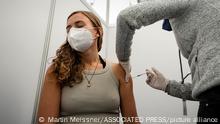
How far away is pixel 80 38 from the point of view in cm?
107

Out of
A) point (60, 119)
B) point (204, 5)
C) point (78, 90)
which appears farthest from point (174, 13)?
point (60, 119)

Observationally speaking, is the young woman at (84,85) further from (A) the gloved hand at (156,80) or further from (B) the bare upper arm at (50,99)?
(A) the gloved hand at (156,80)

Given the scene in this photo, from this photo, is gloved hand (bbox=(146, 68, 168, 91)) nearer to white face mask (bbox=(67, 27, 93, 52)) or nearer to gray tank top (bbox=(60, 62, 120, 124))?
gray tank top (bbox=(60, 62, 120, 124))

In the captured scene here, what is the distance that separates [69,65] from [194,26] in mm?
673

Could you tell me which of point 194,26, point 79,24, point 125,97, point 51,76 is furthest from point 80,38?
A: point 194,26

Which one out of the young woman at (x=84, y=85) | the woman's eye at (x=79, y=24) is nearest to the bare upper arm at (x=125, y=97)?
the young woman at (x=84, y=85)

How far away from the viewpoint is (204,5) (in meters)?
0.59

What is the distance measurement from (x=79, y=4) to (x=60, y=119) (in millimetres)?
939

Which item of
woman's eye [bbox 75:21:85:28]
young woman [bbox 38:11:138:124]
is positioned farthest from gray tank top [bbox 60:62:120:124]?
woman's eye [bbox 75:21:85:28]

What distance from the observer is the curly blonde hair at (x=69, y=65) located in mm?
1010

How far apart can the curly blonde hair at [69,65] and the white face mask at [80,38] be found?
0.06 meters

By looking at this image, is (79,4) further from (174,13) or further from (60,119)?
(174,13)

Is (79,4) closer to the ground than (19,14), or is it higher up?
higher up

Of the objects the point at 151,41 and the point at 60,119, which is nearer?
the point at 60,119
